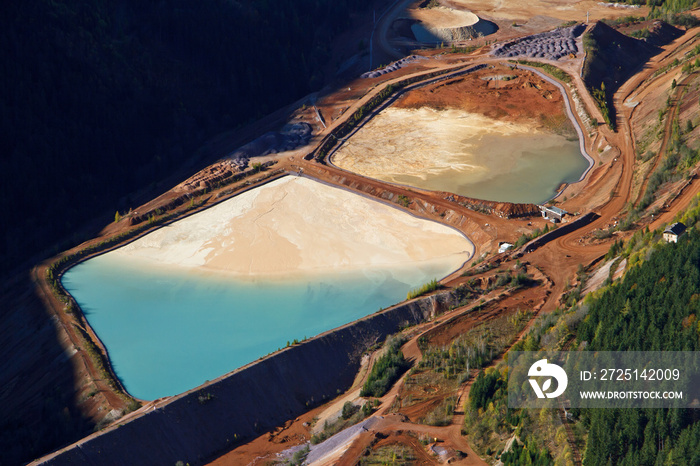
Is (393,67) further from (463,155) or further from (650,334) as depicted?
(650,334)

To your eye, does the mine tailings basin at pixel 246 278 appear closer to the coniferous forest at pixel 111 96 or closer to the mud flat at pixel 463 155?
the coniferous forest at pixel 111 96

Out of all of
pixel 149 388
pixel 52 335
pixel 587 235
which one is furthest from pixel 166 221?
pixel 587 235

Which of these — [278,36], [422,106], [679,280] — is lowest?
[679,280]

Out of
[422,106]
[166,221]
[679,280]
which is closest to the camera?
[679,280]

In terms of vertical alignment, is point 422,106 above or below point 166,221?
above

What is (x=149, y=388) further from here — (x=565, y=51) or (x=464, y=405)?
(x=565, y=51)

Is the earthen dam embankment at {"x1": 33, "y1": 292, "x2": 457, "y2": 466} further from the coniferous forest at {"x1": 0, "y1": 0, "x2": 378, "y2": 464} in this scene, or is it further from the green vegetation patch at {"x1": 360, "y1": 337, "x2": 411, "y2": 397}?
the coniferous forest at {"x1": 0, "y1": 0, "x2": 378, "y2": 464}

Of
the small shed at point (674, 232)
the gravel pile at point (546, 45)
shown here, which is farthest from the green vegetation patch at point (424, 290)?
the gravel pile at point (546, 45)
